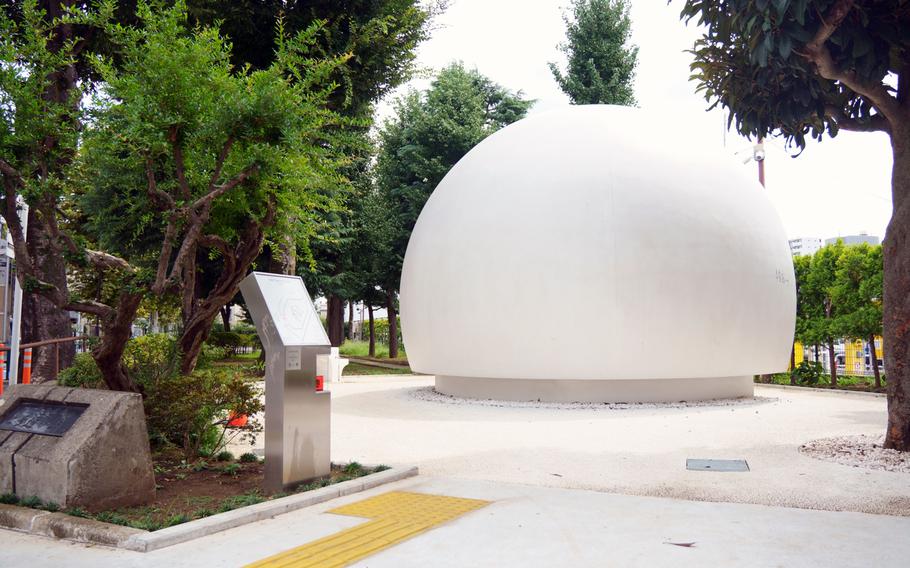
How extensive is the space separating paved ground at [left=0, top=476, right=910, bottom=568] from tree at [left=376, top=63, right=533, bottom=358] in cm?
2357

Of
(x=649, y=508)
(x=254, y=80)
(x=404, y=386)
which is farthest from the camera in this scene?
(x=404, y=386)

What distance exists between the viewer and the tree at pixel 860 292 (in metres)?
18.9

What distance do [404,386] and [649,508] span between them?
47.2 feet

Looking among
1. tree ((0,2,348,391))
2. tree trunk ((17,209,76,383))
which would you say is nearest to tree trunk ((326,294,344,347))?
tree trunk ((17,209,76,383))

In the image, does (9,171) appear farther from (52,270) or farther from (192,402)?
(52,270)

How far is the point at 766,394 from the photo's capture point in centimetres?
1778

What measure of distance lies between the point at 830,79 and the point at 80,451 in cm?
935

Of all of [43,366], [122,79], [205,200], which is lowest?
[43,366]

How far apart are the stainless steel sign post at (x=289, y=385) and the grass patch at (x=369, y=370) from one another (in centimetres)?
1980

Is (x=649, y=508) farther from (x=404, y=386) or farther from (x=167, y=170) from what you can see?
(x=404, y=386)

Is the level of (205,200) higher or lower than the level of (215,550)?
higher

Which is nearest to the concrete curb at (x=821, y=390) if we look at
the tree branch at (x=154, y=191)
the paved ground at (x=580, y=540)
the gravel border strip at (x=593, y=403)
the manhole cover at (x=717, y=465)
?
the gravel border strip at (x=593, y=403)

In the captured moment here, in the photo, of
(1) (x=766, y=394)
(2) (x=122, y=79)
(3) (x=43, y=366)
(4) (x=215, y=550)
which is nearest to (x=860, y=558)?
(4) (x=215, y=550)

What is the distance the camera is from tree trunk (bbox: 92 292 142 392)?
6.79 metres
